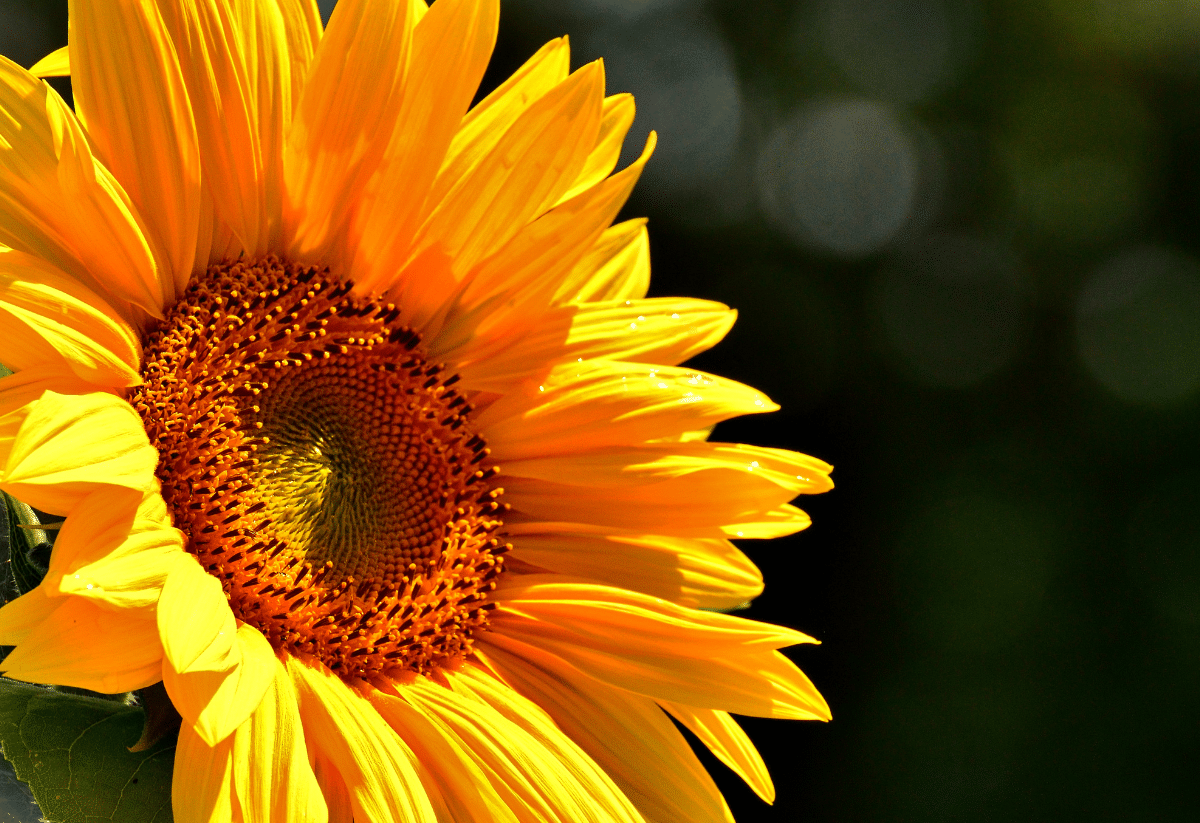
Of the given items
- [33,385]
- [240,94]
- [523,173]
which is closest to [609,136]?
[523,173]

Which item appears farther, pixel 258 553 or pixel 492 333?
pixel 492 333

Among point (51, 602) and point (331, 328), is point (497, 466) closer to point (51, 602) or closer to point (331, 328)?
point (331, 328)

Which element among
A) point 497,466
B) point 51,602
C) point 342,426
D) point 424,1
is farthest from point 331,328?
point 51,602

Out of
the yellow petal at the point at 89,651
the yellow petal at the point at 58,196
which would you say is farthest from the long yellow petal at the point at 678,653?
the yellow petal at the point at 58,196

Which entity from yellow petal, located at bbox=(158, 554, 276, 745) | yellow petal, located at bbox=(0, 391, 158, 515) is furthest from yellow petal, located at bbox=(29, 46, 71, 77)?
yellow petal, located at bbox=(158, 554, 276, 745)

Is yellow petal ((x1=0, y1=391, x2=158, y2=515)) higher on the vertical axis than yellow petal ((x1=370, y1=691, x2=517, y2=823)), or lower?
higher

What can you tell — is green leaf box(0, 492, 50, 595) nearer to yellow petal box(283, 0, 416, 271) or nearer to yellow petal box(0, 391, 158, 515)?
yellow petal box(0, 391, 158, 515)

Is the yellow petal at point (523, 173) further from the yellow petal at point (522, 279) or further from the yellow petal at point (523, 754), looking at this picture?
the yellow petal at point (523, 754)

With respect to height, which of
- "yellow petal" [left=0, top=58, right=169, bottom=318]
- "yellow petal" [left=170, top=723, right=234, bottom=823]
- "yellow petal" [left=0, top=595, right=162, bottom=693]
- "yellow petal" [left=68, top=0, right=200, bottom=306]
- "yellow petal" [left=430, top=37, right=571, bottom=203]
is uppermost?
"yellow petal" [left=430, top=37, right=571, bottom=203]
